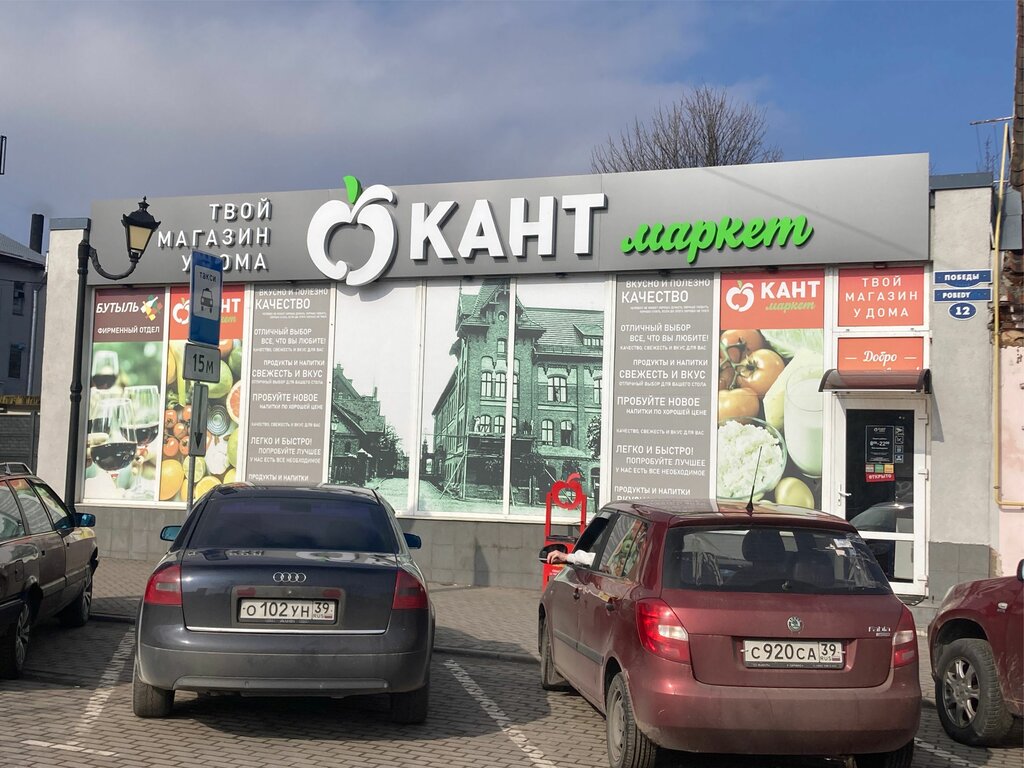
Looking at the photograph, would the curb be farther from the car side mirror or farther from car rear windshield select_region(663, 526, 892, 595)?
car rear windshield select_region(663, 526, 892, 595)

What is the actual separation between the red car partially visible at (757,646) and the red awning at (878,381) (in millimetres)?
7004

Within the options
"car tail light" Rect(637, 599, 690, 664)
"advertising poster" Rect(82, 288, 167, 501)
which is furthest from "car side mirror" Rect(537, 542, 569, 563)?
"advertising poster" Rect(82, 288, 167, 501)

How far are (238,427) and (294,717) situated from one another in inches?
376

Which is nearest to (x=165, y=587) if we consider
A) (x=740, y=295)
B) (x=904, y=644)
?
(x=904, y=644)

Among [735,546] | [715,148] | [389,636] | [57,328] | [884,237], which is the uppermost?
[715,148]

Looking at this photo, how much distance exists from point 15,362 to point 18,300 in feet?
10.3

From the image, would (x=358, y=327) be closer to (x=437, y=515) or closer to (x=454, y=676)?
(x=437, y=515)

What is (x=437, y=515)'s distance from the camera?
49.1 feet

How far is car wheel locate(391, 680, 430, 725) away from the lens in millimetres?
6824

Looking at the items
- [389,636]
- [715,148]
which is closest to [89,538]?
[389,636]

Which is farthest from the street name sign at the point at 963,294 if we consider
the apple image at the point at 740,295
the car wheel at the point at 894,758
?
the car wheel at the point at 894,758

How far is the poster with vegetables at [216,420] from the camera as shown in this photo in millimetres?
16219

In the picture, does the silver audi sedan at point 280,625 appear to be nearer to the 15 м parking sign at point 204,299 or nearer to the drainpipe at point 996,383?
the 15 м parking sign at point 204,299

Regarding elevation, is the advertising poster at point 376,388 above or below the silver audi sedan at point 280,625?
Result: above
